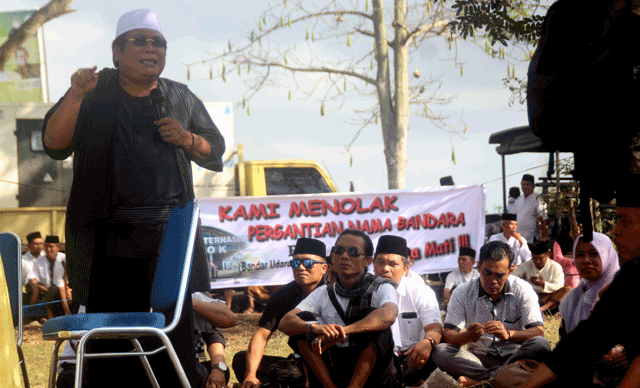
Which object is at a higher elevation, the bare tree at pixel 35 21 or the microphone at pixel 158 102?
the bare tree at pixel 35 21

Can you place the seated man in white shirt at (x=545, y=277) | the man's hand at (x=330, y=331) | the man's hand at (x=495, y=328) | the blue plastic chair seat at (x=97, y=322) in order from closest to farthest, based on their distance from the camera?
the blue plastic chair seat at (x=97, y=322)
the man's hand at (x=330, y=331)
the man's hand at (x=495, y=328)
the seated man in white shirt at (x=545, y=277)

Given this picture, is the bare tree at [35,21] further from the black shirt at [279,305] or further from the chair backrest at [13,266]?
the chair backrest at [13,266]

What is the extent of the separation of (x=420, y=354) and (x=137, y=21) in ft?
9.31

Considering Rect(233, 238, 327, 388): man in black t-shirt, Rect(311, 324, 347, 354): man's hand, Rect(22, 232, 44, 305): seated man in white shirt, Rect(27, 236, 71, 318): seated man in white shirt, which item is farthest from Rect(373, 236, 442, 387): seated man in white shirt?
Rect(22, 232, 44, 305): seated man in white shirt

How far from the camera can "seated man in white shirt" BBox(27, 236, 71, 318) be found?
9055mm

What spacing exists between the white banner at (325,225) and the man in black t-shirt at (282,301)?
11.8ft

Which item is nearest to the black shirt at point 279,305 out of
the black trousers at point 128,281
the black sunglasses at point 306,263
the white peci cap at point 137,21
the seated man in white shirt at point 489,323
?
the black sunglasses at point 306,263

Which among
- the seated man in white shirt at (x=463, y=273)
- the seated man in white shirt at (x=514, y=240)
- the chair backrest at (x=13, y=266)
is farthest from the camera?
the seated man in white shirt at (x=514, y=240)

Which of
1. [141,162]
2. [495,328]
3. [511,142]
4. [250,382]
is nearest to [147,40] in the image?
[141,162]

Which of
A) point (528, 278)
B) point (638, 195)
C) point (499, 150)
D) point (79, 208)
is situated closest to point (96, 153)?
point (79, 208)

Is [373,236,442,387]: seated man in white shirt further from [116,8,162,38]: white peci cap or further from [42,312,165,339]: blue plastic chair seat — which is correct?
[116,8,162,38]: white peci cap

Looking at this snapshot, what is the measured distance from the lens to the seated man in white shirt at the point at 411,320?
468cm

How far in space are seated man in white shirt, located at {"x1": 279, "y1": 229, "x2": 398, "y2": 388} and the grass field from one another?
192 cm

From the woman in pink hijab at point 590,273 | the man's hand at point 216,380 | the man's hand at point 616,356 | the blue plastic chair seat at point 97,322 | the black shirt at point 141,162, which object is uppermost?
the black shirt at point 141,162
